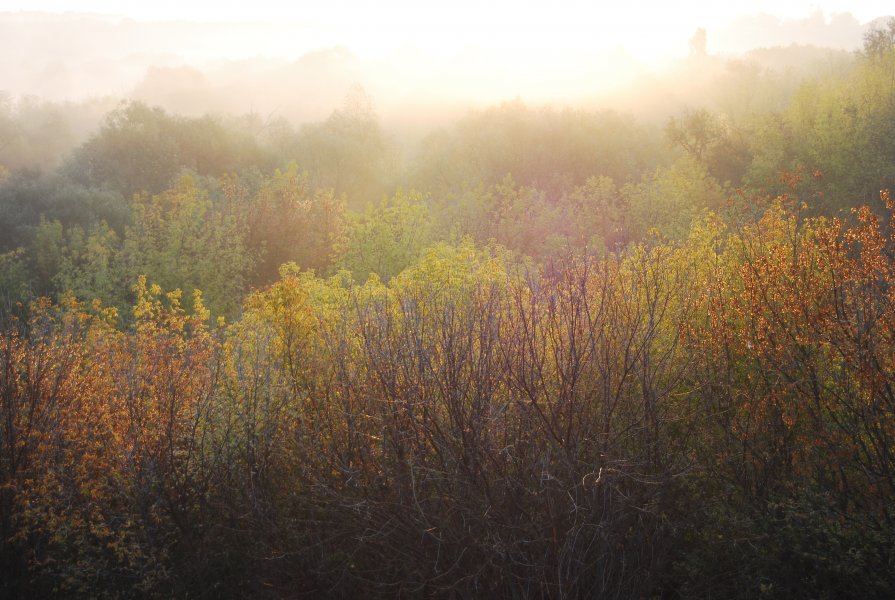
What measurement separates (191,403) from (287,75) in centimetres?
10482

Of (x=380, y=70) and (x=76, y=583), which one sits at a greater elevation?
(x=380, y=70)

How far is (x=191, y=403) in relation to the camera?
492 inches

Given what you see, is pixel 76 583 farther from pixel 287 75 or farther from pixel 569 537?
pixel 287 75

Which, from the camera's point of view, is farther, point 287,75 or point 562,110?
point 287,75

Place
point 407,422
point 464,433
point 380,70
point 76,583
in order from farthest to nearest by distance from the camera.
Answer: point 380,70 < point 76,583 < point 407,422 < point 464,433

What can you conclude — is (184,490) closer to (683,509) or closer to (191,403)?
(191,403)

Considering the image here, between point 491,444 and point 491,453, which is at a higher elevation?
point 491,444

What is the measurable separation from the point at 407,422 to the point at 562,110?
172 feet

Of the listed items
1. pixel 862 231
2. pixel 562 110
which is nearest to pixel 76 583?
pixel 862 231

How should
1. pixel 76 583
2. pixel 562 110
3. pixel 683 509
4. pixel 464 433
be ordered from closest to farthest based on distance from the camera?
pixel 464 433, pixel 683 509, pixel 76 583, pixel 562 110

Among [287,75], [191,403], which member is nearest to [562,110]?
[191,403]

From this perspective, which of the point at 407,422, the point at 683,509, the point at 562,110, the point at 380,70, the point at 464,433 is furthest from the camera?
the point at 380,70

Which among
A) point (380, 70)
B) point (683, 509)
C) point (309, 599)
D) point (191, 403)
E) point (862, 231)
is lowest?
point (309, 599)

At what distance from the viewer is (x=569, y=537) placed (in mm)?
8625
